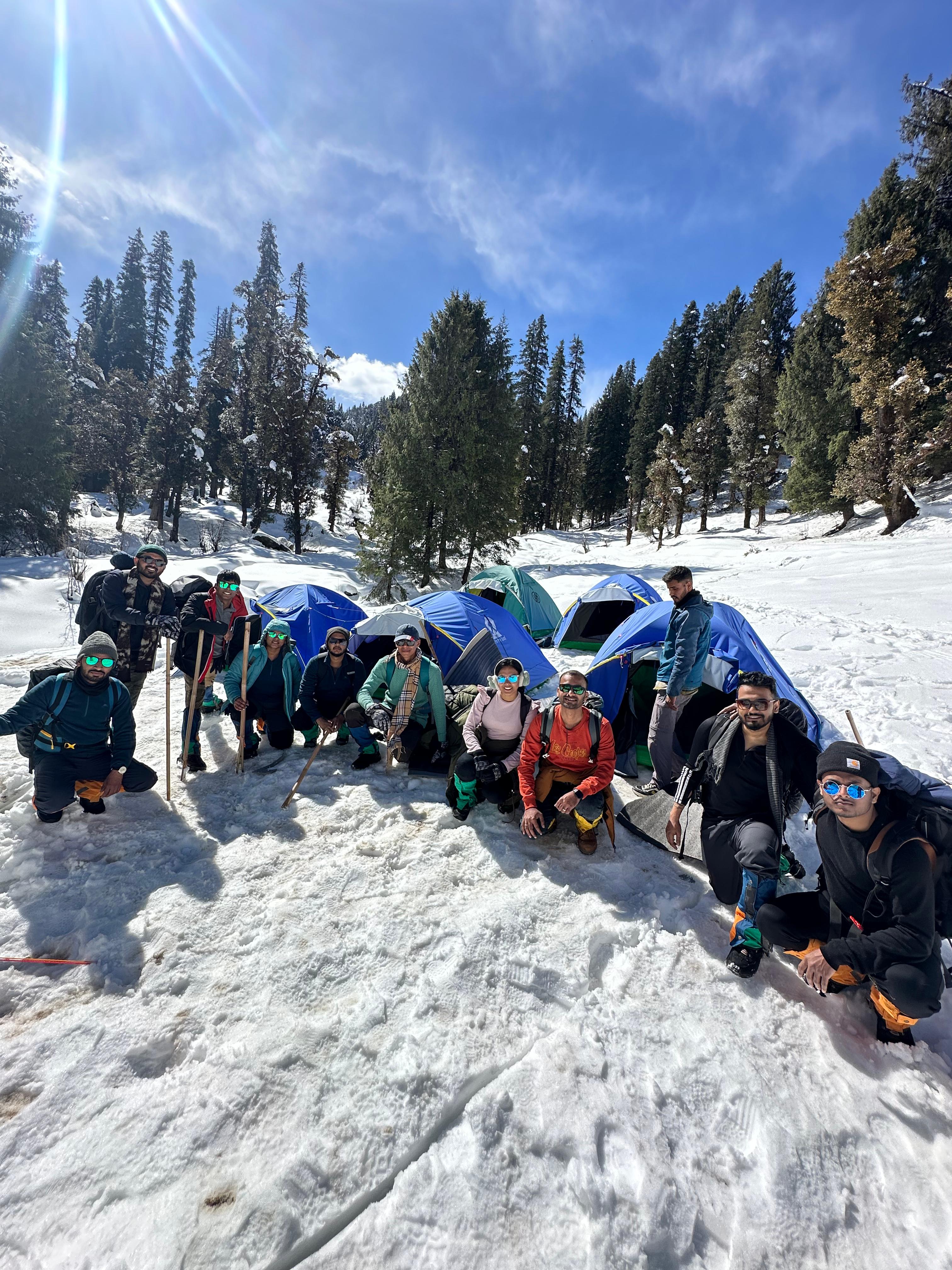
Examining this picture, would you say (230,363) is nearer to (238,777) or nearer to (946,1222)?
(238,777)

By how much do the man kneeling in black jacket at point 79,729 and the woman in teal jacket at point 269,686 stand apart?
51.8 inches

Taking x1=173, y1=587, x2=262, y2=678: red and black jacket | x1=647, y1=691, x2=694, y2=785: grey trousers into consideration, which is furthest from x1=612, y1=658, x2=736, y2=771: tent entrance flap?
x1=173, y1=587, x2=262, y2=678: red and black jacket

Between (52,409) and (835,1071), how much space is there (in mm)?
22964

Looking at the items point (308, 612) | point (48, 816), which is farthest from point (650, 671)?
point (48, 816)

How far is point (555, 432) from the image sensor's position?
127ft

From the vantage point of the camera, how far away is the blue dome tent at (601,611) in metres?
10.3

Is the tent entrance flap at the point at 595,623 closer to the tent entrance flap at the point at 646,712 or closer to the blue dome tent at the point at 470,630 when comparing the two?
the blue dome tent at the point at 470,630

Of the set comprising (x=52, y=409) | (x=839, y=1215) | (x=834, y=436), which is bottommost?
(x=839, y=1215)

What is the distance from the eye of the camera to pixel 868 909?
2742 millimetres

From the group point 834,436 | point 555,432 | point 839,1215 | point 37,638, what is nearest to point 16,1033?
point 839,1215

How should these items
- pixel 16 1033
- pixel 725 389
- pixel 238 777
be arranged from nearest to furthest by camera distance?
1. pixel 16 1033
2. pixel 238 777
3. pixel 725 389

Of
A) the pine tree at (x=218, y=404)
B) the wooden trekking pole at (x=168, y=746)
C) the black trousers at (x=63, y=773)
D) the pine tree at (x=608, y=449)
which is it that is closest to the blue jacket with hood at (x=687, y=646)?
the wooden trekking pole at (x=168, y=746)

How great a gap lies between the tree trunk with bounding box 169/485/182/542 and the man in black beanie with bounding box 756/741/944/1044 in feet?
105

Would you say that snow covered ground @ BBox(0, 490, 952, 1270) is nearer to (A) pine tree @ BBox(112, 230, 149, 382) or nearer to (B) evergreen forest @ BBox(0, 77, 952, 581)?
(B) evergreen forest @ BBox(0, 77, 952, 581)
